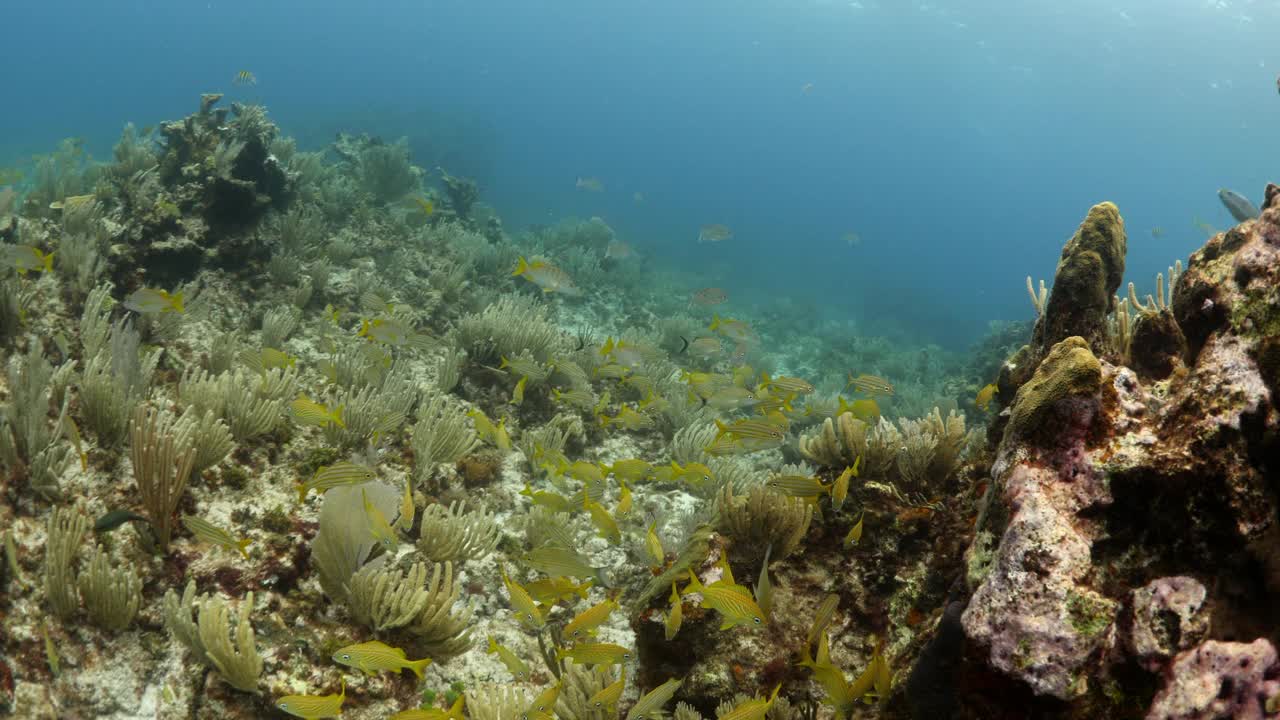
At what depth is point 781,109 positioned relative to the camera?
425ft

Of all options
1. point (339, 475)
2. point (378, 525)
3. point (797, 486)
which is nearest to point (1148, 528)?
point (797, 486)

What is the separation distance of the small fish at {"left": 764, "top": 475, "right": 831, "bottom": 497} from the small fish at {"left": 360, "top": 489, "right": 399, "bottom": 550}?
8.26 feet

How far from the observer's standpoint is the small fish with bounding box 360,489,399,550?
3697 mm

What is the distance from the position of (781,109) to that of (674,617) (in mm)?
142099

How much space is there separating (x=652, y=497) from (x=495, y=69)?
131 meters

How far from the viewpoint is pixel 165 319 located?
6.13 metres

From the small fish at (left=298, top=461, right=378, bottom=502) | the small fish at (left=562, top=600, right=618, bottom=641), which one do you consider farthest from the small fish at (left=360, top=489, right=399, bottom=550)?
the small fish at (left=562, top=600, right=618, bottom=641)

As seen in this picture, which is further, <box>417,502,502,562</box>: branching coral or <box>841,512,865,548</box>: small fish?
<box>417,502,502,562</box>: branching coral

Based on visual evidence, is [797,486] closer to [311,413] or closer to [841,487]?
[841,487]

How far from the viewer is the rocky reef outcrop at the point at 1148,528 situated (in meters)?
1.91

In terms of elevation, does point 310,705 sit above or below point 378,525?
below

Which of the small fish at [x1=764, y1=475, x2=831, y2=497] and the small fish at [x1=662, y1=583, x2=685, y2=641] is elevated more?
the small fish at [x1=764, y1=475, x2=831, y2=497]

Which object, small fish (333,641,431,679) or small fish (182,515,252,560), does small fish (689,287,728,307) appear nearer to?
small fish (182,515,252,560)

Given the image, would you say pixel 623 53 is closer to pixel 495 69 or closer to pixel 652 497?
pixel 495 69
